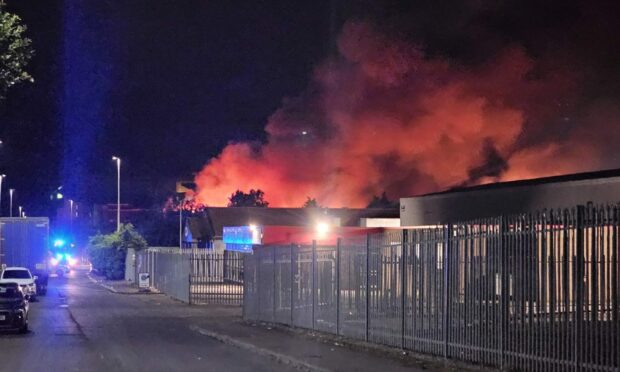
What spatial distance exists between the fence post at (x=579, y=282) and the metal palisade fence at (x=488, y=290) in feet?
0.04

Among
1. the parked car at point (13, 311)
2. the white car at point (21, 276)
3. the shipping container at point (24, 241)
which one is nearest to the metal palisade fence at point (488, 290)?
the parked car at point (13, 311)

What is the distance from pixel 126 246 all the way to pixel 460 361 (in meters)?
51.2

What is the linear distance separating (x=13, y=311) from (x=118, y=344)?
4.35m

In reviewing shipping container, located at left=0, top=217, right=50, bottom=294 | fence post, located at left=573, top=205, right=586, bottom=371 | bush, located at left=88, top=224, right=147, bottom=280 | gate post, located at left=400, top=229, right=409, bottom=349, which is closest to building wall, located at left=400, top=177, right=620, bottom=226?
gate post, located at left=400, top=229, right=409, bottom=349

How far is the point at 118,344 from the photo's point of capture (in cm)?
2031

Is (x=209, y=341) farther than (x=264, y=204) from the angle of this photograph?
No

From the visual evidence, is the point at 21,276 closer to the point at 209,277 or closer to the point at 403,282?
the point at 209,277

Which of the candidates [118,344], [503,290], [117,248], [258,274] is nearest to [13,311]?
[118,344]

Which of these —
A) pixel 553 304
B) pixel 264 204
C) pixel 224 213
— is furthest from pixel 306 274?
pixel 264 204

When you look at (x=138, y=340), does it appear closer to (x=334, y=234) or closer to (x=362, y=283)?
(x=362, y=283)

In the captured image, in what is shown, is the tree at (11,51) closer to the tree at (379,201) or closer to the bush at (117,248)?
the bush at (117,248)

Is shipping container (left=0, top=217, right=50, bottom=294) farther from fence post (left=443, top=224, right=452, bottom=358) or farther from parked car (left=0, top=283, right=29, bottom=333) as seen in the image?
fence post (left=443, top=224, right=452, bottom=358)

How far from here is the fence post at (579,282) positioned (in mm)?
11180

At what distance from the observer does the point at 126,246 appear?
207ft
